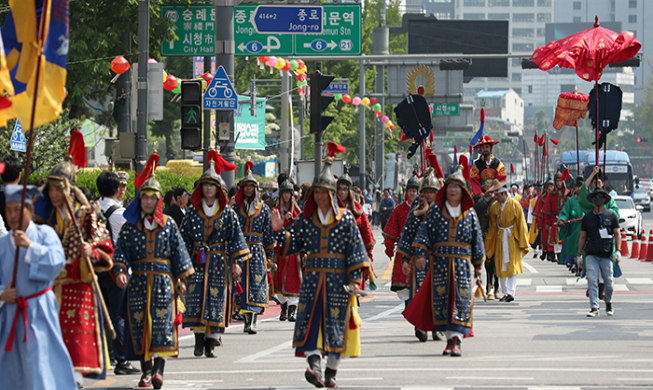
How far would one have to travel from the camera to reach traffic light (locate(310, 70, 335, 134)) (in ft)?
57.2

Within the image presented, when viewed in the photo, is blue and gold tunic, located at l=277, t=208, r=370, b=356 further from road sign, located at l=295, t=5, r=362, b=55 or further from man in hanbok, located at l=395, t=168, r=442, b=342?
road sign, located at l=295, t=5, r=362, b=55

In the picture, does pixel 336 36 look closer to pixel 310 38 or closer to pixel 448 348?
pixel 310 38

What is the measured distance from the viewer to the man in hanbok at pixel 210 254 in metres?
11.0

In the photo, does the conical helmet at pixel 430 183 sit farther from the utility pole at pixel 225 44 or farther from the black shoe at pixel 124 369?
the utility pole at pixel 225 44

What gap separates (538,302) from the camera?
54.9 feet

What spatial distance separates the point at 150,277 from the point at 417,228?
11.9 feet

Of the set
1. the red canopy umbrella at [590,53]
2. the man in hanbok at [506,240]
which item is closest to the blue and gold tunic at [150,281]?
the man in hanbok at [506,240]

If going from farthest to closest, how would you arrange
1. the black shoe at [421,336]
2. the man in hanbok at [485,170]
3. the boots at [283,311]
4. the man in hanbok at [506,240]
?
the man in hanbok at [485,170] < the man in hanbok at [506,240] < the boots at [283,311] < the black shoe at [421,336]

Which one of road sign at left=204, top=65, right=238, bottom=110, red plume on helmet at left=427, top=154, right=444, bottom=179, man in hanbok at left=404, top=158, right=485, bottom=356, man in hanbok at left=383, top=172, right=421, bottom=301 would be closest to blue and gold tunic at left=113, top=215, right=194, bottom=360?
man in hanbok at left=404, top=158, right=485, bottom=356

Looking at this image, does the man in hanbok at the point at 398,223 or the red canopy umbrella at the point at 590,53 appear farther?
the red canopy umbrella at the point at 590,53

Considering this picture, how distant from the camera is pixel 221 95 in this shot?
621 inches

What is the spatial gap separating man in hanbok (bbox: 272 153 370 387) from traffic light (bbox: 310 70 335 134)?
8.20m

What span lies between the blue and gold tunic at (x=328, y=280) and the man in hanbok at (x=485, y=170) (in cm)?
820

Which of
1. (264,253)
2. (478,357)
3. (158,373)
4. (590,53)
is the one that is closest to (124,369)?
(158,373)
